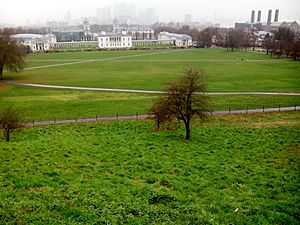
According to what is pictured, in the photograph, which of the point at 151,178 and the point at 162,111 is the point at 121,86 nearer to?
the point at 162,111

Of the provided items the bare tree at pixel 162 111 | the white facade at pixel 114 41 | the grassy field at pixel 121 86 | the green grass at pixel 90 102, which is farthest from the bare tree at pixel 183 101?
the white facade at pixel 114 41

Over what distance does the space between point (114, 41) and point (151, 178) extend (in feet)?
549

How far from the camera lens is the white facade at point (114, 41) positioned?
571 ft

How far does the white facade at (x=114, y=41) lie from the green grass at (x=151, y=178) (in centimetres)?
15184

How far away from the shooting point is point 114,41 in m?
177

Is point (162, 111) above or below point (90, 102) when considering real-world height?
above

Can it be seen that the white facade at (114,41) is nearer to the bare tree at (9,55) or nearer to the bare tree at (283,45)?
the bare tree at (283,45)

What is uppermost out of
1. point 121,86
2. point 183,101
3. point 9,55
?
point 9,55

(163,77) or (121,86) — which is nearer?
(121,86)

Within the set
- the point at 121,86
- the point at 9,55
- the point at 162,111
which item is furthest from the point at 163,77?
the point at 162,111

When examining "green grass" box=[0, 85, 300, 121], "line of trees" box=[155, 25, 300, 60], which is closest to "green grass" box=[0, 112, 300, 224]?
"green grass" box=[0, 85, 300, 121]

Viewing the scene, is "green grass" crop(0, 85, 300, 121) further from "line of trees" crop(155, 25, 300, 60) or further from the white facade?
the white facade

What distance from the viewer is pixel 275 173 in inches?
675

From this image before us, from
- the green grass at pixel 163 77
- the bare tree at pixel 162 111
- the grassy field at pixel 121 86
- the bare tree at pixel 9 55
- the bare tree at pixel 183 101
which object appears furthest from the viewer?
the bare tree at pixel 9 55
